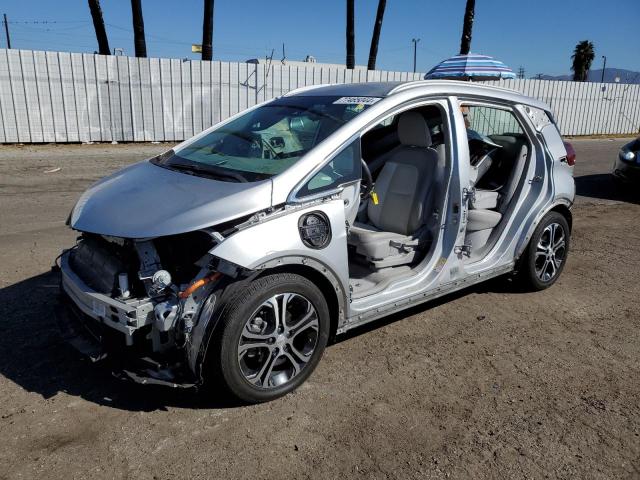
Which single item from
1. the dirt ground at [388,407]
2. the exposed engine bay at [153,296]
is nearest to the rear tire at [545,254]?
the dirt ground at [388,407]

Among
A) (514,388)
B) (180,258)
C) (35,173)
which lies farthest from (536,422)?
(35,173)

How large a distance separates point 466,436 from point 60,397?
2.36m

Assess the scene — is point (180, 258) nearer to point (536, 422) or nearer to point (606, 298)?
point (536, 422)

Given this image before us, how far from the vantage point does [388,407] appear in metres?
3.20

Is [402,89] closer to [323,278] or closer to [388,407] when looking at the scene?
[323,278]

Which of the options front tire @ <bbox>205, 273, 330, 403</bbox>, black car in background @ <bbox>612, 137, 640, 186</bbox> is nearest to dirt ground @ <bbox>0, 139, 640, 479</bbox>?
front tire @ <bbox>205, 273, 330, 403</bbox>

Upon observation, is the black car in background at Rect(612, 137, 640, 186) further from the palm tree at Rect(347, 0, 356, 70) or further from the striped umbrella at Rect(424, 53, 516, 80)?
the palm tree at Rect(347, 0, 356, 70)

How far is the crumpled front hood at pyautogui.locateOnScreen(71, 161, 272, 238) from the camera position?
9.55 feet

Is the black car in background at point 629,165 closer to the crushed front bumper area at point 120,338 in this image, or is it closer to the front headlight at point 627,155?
the front headlight at point 627,155

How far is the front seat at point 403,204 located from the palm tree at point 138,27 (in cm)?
1566

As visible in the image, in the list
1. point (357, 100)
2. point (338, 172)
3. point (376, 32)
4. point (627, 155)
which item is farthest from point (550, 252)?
point (376, 32)

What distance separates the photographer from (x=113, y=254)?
127 inches

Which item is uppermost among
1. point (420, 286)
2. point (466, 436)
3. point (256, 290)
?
point (256, 290)

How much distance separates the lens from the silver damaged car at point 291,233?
288cm
